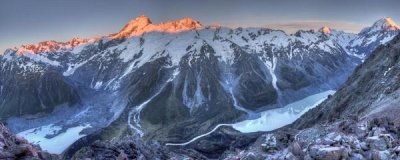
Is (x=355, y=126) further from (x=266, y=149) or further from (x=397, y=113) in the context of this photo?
(x=397, y=113)

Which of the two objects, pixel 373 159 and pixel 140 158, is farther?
pixel 140 158

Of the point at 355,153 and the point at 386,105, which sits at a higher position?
the point at 355,153

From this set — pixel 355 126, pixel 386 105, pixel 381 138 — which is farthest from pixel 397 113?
pixel 381 138

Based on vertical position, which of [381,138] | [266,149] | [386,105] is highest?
[381,138]

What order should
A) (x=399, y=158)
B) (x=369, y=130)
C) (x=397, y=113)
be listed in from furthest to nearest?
(x=397, y=113) → (x=369, y=130) → (x=399, y=158)

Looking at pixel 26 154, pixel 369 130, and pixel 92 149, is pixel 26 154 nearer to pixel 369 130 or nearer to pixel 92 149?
pixel 92 149

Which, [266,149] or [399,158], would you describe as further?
[266,149]

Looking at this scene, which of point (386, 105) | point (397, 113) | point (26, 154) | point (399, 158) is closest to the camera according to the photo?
point (399, 158)

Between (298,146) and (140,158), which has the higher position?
(298,146)

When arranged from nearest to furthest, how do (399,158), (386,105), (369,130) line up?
1. (399,158)
2. (369,130)
3. (386,105)

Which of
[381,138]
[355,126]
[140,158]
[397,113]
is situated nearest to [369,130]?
[355,126]
